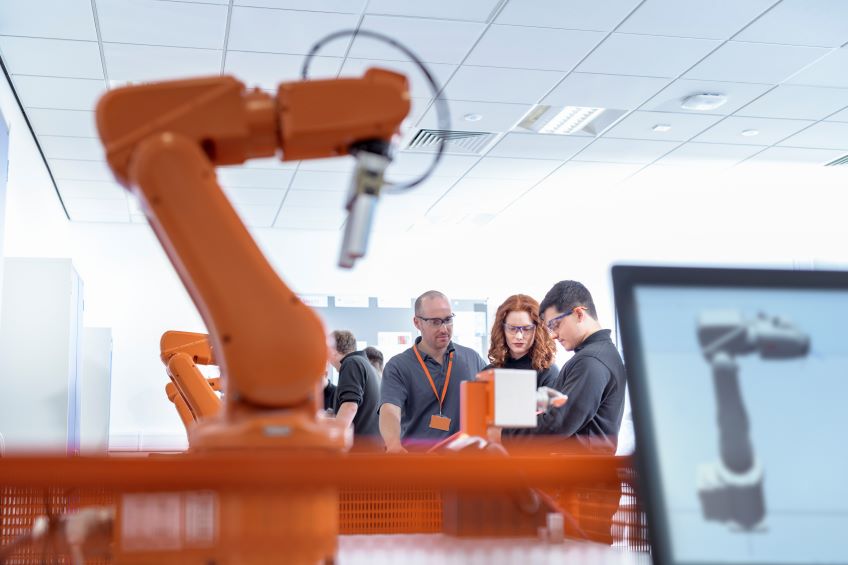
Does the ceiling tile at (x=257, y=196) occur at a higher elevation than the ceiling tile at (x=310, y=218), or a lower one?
lower

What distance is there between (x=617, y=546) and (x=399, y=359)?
2.29 m

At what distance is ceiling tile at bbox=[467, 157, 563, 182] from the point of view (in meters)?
6.11

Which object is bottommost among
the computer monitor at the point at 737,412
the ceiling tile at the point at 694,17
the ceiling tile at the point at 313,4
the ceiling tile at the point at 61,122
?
the computer monitor at the point at 737,412

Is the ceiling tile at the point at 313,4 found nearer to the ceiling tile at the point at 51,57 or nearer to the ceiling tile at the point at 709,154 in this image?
the ceiling tile at the point at 51,57

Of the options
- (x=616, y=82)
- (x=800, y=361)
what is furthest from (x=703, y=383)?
(x=616, y=82)

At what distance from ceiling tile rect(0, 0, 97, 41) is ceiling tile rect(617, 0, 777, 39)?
2437mm

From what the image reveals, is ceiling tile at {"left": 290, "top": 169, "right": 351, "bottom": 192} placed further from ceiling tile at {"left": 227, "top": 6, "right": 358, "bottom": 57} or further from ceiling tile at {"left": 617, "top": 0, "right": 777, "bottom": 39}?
ceiling tile at {"left": 617, "top": 0, "right": 777, "bottom": 39}

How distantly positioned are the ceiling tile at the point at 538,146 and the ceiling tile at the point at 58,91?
8.27ft

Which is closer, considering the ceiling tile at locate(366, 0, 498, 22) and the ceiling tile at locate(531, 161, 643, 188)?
the ceiling tile at locate(366, 0, 498, 22)

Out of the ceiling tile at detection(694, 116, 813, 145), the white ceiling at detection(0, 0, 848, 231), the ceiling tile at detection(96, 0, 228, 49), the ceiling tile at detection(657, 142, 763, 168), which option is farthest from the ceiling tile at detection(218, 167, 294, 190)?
the ceiling tile at detection(694, 116, 813, 145)

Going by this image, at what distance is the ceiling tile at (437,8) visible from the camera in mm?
3674

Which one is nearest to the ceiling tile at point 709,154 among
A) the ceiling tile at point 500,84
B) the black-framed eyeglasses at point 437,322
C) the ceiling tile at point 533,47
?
the ceiling tile at point 500,84

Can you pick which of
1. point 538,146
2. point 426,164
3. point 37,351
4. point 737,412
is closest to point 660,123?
point 538,146

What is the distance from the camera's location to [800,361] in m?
0.83
